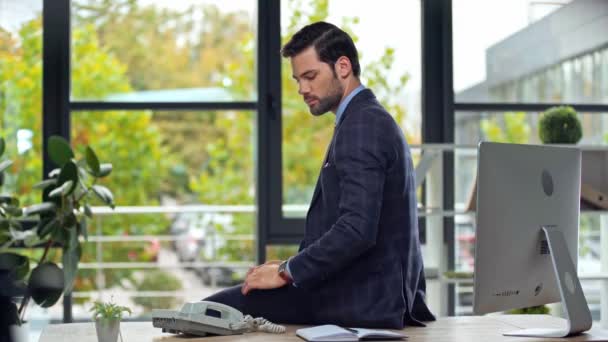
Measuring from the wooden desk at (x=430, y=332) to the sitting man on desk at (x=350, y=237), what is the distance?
89mm

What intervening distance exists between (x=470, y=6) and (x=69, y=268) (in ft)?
7.52

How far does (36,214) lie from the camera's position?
3.92m

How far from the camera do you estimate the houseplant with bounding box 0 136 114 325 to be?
3.88 m

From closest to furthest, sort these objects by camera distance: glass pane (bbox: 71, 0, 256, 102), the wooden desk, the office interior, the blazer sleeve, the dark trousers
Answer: the wooden desk, the blazer sleeve, the dark trousers, the office interior, glass pane (bbox: 71, 0, 256, 102)

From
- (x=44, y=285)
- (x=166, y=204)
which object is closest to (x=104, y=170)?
(x=44, y=285)

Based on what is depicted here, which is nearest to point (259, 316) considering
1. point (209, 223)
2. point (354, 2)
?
point (354, 2)

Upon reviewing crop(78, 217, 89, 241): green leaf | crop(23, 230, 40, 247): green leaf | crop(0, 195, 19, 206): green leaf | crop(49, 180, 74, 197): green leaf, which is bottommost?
crop(23, 230, 40, 247): green leaf

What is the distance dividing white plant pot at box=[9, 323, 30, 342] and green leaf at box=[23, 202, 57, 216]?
19.3 inches

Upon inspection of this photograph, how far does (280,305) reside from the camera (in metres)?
2.37

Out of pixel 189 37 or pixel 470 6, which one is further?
pixel 189 37

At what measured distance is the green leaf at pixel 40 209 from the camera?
12.7ft

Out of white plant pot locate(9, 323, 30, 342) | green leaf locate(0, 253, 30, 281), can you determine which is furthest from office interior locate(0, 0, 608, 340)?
green leaf locate(0, 253, 30, 281)

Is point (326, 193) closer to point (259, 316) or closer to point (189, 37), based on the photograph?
point (259, 316)

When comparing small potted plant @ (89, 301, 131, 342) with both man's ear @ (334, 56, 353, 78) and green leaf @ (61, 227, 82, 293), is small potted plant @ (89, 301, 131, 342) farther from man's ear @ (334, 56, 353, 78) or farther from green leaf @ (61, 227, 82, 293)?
green leaf @ (61, 227, 82, 293)
